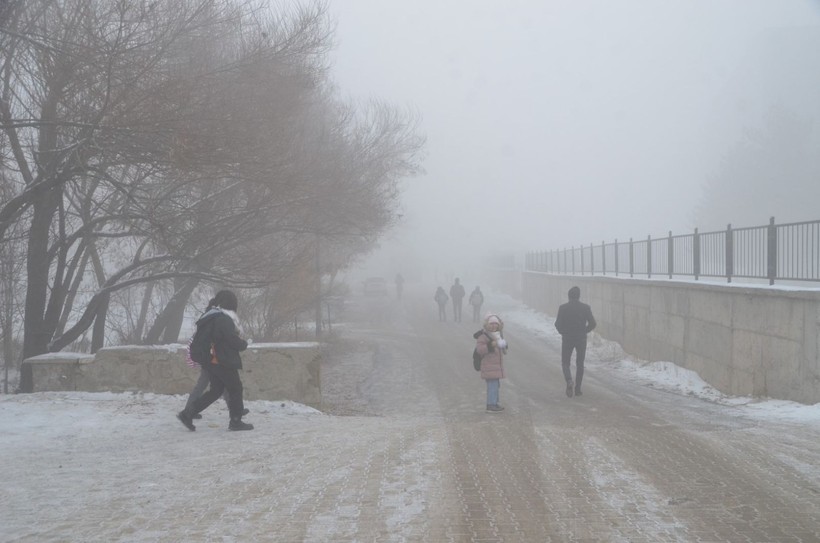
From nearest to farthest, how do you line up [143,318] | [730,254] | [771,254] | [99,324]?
1. [771,254]
2. [730,254]
3. [99,324]
4. [143,318]

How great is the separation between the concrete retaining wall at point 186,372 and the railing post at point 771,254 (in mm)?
6573

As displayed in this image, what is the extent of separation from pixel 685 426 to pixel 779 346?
Result: 237 centimetres

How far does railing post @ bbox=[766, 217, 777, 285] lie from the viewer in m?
11.8

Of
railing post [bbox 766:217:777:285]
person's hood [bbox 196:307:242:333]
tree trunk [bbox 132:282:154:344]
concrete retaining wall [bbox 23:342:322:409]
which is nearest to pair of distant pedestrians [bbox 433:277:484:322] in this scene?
tree trunk [bbox 132:282:154:344]

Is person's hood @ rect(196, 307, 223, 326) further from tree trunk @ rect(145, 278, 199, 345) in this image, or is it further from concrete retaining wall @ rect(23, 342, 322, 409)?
tree trunk @ rect(145, 278, 199, 345)

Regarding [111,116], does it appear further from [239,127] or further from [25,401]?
[25,401]

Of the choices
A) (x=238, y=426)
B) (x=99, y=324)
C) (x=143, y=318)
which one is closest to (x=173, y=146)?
(x=238, y=426)

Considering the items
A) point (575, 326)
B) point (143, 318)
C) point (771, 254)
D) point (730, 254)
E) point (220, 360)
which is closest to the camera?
point (220, 360)

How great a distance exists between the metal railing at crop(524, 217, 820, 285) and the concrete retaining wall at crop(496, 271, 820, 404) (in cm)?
45

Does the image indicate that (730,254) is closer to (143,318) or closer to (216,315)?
(216,315)

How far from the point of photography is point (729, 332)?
12688 mm

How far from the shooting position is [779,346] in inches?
430

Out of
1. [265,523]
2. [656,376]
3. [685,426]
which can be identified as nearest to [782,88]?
[656,376]

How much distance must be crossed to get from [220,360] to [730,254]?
9018 mm
